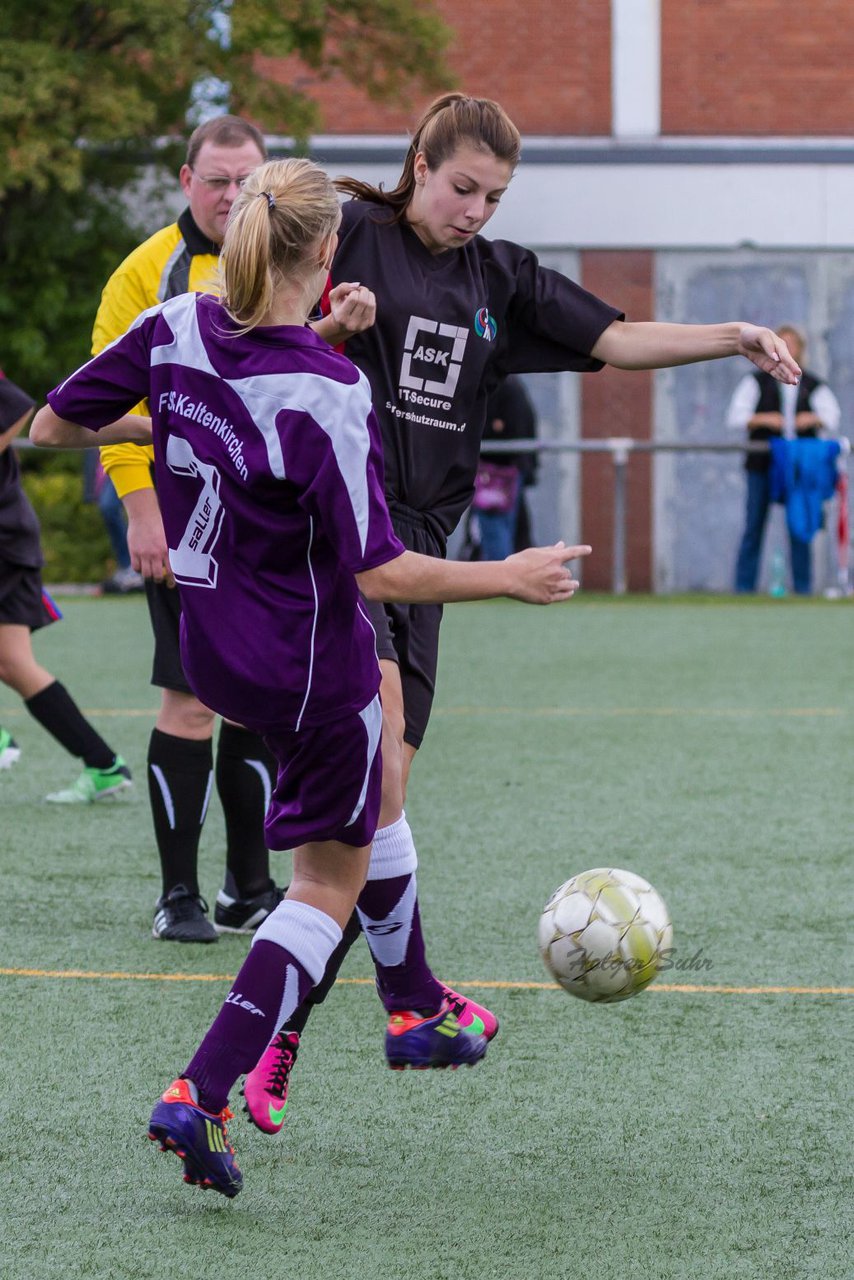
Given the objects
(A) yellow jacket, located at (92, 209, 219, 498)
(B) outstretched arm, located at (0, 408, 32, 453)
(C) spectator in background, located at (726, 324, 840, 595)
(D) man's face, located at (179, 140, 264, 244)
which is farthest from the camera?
(C) spectator in background, located at (726, 324, 840, 595)

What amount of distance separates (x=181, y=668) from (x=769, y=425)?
462 inches

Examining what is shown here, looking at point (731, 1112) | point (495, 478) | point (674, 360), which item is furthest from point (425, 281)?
point (495, 478)

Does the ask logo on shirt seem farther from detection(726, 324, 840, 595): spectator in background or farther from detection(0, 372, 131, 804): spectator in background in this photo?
detection(726, 324, 840, 595): spectator in background

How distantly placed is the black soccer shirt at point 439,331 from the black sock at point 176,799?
1230mm

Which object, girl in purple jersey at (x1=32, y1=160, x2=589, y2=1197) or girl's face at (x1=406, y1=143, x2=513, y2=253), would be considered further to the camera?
girl's face at (x1=406, y1=143, x2=513, y2=253)

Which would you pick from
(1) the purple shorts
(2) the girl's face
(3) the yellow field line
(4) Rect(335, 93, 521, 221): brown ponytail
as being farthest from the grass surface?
(4) Rect(335, 93, 521, 221): brown ponytail

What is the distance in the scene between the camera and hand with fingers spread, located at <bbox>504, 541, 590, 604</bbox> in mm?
2744

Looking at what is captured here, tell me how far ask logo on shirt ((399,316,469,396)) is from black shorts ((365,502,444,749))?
0.24m

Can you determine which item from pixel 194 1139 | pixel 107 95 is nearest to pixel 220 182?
pixel 194 1139

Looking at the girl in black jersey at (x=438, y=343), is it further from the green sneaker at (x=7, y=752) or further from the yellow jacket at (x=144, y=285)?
the green sneaker at (x=7, y=752)

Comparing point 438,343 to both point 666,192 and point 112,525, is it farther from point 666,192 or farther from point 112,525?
point 666,192

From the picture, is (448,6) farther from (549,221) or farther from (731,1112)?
(731,1112)

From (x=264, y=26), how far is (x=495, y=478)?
16.1 feet

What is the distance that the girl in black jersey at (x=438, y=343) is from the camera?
11.3 feet
